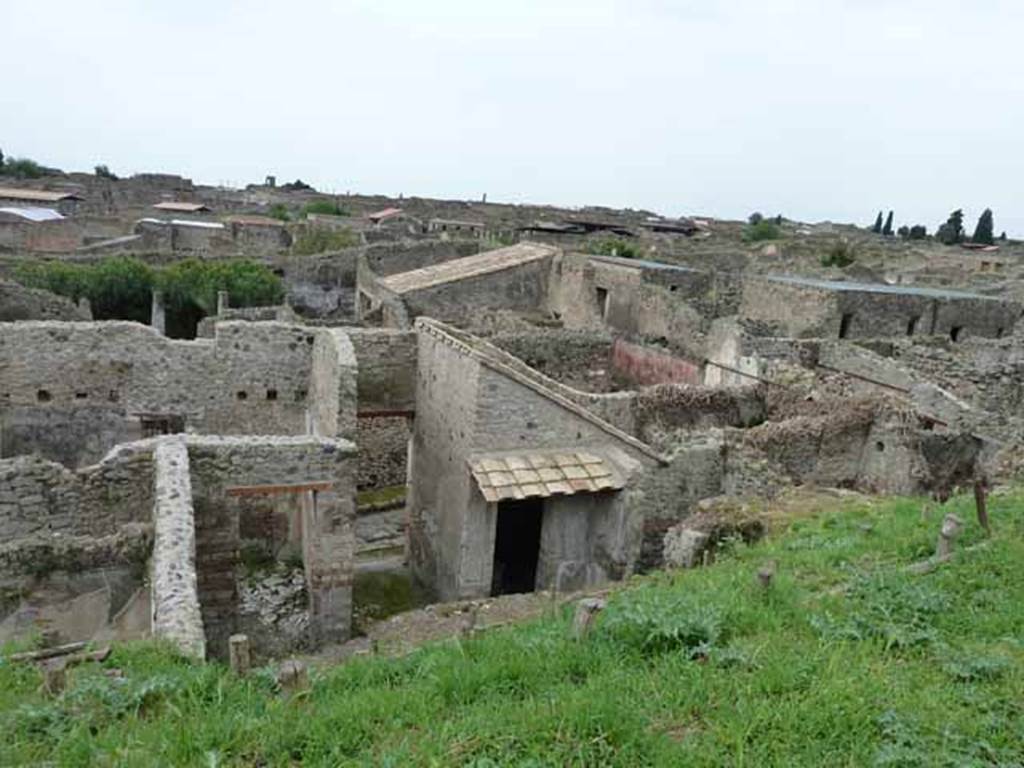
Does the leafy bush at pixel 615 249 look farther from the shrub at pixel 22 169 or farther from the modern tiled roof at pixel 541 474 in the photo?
the shrub at pixel 22 169

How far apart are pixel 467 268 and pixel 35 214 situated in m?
28.4

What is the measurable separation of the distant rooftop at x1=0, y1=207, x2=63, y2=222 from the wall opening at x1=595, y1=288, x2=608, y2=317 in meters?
28.2

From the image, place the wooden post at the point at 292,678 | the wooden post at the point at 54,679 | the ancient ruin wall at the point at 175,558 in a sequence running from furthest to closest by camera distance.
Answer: the ancient ruin wall at the point at 175,558 < the wooden post at the point at 292,678 < the wooden post at the point at 54,679

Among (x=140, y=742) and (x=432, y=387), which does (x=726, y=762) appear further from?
(x=432, y=387)

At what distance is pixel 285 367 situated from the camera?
13508 mm

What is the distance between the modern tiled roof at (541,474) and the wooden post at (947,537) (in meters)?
4.76

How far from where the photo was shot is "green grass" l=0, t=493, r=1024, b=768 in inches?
171

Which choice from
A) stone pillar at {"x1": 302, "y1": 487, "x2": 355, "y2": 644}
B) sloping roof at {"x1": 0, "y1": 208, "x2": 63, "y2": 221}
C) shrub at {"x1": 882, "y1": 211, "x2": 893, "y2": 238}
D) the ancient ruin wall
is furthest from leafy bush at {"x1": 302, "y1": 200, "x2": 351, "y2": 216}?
shrub at {"x1": 882, "y1": 211, "x2": 893, "y2": 238}

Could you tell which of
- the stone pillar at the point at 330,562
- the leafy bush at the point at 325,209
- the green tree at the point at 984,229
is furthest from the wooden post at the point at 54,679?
the green tree at the point at 984,229

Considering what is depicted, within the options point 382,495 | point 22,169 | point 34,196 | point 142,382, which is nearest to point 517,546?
point 382,495

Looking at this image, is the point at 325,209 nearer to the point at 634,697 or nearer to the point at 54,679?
the point at 54,679

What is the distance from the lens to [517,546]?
513 inches

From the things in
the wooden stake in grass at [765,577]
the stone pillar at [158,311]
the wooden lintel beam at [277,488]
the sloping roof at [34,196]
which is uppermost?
the sloping roof at [34,196]

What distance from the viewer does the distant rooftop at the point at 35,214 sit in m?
38.3
